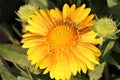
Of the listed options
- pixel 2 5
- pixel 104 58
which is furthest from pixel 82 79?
pixel 2 5

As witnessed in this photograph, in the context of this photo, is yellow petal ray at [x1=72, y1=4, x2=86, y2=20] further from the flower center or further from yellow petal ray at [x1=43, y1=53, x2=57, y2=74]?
yellow petal ray at [x1=43, y1=53, x2=57, y2=74]

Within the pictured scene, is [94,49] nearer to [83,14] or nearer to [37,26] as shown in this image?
[83,14]

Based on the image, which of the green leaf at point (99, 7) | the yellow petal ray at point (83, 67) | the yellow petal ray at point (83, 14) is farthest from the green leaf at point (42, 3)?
the yellow petal ray at point (83, 67)

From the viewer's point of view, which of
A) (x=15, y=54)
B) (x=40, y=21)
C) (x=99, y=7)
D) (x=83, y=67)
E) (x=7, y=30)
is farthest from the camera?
(x=7, y=30)

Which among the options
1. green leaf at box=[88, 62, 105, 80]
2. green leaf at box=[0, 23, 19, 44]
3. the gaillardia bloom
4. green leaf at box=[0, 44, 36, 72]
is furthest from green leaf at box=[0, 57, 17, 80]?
green leaf at box=[0, 23, 19, 44]

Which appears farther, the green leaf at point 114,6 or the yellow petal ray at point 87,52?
the green leaf at point 114,6

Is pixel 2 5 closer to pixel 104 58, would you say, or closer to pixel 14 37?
pixel 14 37

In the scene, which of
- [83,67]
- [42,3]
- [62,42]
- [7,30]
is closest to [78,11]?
[62,42]

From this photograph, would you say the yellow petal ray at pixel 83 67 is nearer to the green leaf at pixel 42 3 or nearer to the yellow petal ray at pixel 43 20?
the yellow petal ray at pixel 43 20
